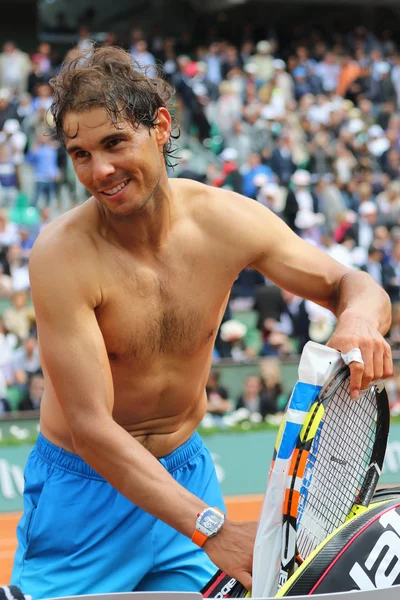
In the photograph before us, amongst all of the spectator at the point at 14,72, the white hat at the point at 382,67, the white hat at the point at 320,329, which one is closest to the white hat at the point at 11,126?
the spectator at the point at 14,72

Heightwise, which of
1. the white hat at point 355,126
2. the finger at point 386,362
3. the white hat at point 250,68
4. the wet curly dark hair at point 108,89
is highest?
the wet curly dark hair at point 108,89

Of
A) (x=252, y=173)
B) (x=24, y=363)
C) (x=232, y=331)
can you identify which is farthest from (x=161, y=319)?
(x=252, y=173)

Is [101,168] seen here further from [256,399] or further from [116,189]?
[256,399]

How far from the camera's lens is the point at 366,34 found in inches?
876

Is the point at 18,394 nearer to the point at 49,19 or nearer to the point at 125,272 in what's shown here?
the point at 125,272

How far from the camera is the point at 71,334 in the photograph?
2.84 metres

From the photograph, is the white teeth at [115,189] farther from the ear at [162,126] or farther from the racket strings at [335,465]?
the racket strings at [335,465]

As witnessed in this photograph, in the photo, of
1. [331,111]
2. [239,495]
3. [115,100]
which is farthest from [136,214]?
[331,111]

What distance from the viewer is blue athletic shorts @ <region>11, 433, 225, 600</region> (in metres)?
3.19

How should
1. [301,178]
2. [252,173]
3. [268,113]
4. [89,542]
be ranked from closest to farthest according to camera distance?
[89,542] → [252,173] → [301,178] → [268,113]

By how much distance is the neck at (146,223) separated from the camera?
10.1 ft

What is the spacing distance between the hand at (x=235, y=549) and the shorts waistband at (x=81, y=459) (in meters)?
0.72

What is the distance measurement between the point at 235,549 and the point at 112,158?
108 cm

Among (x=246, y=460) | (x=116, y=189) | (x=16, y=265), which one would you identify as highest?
(x=116, y=189)
